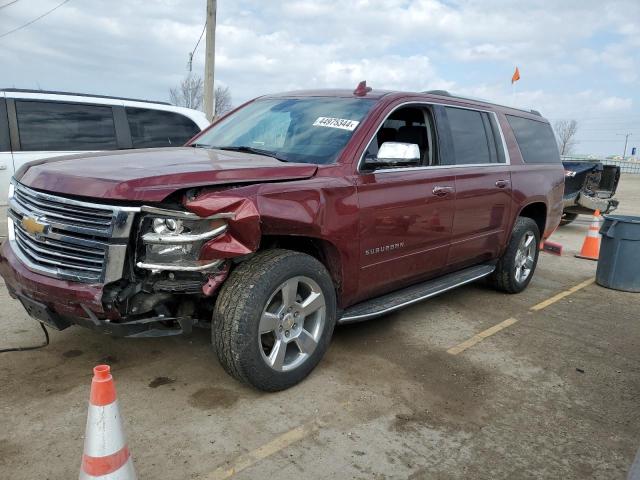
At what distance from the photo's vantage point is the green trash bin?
6.22m

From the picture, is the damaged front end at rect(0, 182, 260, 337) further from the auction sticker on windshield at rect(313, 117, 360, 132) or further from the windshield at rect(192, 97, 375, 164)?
the auction sticker on windshield at rect(313, 117, 360, 132)

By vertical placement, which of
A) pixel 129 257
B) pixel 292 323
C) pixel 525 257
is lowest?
pixel 525 257

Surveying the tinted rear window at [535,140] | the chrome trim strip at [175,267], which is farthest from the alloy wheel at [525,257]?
the chrome trim strip at [175,267]

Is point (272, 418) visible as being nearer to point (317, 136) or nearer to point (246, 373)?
point (246, 373)

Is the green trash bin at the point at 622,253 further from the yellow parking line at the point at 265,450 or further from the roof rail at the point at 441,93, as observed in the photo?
the yellow parking line at the point at 265,450

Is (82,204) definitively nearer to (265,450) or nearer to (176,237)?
(176,237)

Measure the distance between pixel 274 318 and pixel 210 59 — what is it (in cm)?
1200

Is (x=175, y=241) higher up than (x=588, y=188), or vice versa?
(x=175, y=241)

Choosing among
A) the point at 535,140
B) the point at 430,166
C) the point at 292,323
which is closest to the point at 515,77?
the point at 535,140

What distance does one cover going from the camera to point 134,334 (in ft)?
9.53

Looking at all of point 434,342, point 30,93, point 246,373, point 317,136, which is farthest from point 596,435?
point 30,93

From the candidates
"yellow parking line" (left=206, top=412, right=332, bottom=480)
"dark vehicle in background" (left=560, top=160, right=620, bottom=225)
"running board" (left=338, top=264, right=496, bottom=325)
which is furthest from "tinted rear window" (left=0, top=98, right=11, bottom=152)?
"dark vehicle in background" (left=560, top=160, right=620, bottom=225)

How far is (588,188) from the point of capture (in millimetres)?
11414

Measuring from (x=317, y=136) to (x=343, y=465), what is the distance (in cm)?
222
